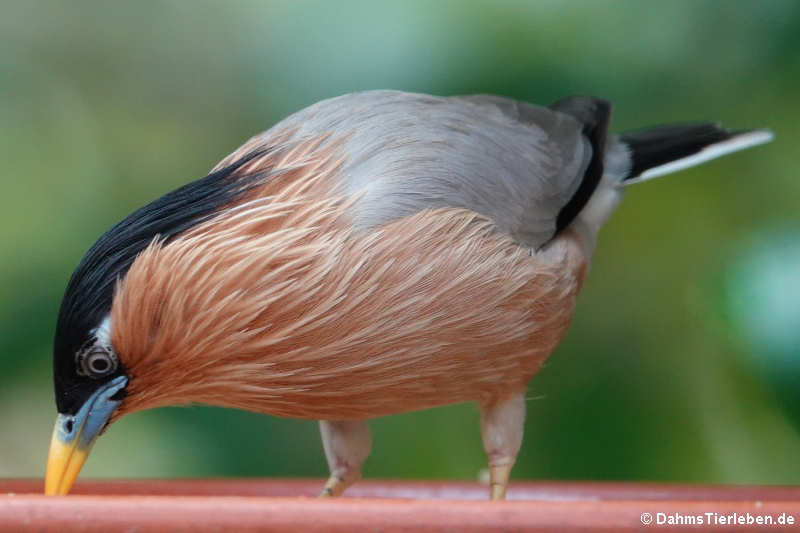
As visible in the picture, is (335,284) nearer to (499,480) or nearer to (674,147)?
(499,480)

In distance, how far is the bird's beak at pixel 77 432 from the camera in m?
1.06

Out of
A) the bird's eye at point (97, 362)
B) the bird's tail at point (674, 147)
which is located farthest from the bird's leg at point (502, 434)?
the bird's eye at point (97, 362)

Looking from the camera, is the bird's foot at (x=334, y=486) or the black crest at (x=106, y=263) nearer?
the black crest at (x=106, y=263)

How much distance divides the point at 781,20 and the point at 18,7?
142 centimetres

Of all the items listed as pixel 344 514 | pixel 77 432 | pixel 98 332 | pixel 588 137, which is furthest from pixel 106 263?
pixel 588 137

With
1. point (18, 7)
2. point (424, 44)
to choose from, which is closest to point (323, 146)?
point (424, 44)

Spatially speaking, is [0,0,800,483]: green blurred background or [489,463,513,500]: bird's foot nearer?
[489,463,513,500]: bird's foot

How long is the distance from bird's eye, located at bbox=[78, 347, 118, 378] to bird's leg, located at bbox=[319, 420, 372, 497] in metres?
0.41

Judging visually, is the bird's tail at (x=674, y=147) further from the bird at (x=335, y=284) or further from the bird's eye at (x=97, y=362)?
the bird's eye at (x=97, y=362)

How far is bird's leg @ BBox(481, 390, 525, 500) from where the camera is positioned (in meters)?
1.33

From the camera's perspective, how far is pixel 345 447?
4.61 ft

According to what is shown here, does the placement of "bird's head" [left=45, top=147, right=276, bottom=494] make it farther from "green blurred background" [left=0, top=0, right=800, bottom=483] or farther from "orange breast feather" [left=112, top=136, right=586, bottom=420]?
"green blurred background" [left=0, top=0, right=800, bottom=483]

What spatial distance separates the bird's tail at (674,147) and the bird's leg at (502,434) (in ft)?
1.35

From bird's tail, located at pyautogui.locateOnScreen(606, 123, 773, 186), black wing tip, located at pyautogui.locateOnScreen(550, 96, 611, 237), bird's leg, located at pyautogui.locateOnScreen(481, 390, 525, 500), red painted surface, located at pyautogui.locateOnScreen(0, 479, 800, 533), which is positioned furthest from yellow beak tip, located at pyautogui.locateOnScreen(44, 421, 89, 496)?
bird's tail, located at pyautogui.locateOnScreen(606, 123, 773, 186)
